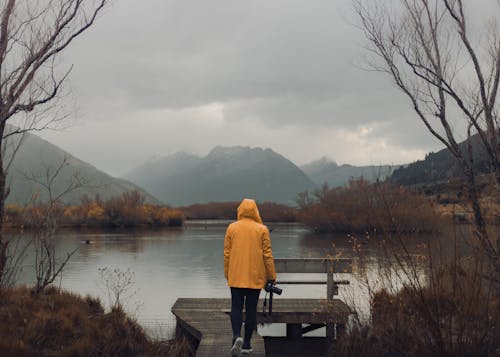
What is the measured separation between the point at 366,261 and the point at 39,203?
6.44 metres

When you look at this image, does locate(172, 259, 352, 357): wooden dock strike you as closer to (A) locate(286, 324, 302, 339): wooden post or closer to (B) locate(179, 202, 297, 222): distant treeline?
(A) locate(286, 324, 302, 339): wooden post

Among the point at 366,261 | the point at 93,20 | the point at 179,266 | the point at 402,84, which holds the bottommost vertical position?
the point at 179,266

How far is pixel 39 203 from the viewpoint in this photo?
11227mm

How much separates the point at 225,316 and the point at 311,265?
2.04 m

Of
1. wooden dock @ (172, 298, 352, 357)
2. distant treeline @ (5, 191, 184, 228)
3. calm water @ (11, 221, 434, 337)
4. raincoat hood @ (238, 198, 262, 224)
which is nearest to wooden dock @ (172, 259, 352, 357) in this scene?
wooden dock @ (172, 298, 352, 357)

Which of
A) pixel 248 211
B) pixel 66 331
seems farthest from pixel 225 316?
pixel 248 211

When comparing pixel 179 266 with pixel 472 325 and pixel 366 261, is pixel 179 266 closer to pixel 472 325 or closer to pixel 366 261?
pixel 366 261

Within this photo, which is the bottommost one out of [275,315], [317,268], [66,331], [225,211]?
[275,315]

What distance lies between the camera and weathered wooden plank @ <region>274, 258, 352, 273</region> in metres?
10.6

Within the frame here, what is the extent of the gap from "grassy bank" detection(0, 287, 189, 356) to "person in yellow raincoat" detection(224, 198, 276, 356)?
1.79 metres

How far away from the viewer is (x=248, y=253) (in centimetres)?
725

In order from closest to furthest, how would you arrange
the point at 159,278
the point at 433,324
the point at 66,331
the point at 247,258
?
1. the point at 433,324
2. the point at 247,258
3. the point at 66,331
4. the point at 159,278

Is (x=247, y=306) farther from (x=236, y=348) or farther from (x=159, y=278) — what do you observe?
(x=159, y=278)

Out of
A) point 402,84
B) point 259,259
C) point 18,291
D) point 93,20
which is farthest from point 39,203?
point 402,84
